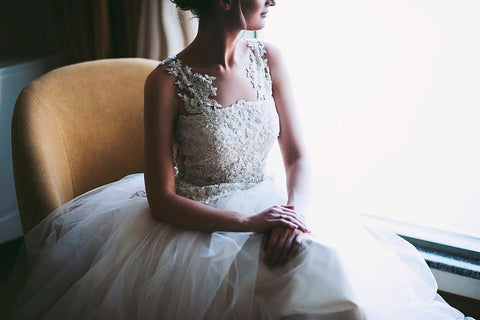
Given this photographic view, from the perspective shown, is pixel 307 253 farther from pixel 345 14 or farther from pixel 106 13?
pixel 106 13

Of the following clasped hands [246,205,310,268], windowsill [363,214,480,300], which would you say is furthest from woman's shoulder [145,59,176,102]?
windowsill [363,214,480,300]

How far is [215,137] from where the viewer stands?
1.33 m

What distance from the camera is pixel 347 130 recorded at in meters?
1.97

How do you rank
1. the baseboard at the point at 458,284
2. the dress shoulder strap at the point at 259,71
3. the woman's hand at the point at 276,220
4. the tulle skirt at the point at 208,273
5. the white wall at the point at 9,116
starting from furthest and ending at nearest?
the white wall at the point at 9,116, the baseboard at the point at 458,284, the dress shoulder strap at the point at 259,71, the woman's hand at the point at 276,220, the tulle skirt at the point at 208,273

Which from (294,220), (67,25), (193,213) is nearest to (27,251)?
(193,213)

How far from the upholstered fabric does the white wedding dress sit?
4.1 inches

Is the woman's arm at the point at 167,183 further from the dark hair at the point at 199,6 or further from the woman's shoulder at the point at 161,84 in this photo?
the dark hair at the point at 199,6

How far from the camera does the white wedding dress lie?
1.04 metres

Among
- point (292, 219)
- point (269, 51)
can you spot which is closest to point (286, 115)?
point (269, 51)

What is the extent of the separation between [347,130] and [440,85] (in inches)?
15.1

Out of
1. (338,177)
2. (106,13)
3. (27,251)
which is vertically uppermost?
(106,13)

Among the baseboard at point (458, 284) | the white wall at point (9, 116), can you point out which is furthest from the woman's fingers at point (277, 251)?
the white wall at point (9, 116)

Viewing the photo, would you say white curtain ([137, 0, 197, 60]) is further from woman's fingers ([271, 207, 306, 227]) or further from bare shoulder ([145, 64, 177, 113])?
woman's fingers ([271, 207, 306, 227])

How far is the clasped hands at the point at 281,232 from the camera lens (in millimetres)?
→ 1080
